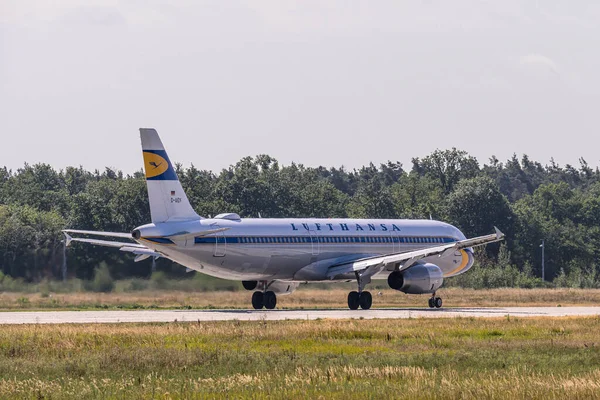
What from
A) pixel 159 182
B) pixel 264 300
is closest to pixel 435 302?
pixel 264 300

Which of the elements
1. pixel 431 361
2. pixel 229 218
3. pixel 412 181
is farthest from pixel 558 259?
pixel 431 361

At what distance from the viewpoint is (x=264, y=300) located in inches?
2112

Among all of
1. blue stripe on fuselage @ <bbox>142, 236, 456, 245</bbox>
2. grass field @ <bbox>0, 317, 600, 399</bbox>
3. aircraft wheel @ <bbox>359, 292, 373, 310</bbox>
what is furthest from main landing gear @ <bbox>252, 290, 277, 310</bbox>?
grass field @ <bbox>0, 317, 600, 399</bbox>

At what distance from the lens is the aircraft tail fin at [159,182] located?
155 feet

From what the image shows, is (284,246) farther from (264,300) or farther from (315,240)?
(264,300)

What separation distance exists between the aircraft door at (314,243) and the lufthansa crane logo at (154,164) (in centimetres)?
944

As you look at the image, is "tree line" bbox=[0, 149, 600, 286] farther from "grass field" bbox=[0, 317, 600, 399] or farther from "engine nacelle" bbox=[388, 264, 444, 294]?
"grass field" bbox=[0, 317, 600, 399]

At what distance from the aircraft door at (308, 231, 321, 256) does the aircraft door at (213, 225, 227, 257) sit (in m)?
5.89

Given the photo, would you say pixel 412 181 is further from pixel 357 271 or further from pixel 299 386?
pixel 299 386

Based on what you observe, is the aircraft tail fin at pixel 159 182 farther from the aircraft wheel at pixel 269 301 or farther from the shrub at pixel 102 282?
the shrub at pixel 102 282

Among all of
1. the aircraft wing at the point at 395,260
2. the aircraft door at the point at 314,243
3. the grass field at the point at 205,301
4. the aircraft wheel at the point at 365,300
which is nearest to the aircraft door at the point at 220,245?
the aircraft door at the point at 314,243

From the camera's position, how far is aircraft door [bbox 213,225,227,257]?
4947 cm

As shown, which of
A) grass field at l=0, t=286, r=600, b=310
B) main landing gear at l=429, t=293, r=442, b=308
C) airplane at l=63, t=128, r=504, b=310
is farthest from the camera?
grass field at l=0, t=286, r=600, b=310

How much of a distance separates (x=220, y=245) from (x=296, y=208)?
60.8 metres
